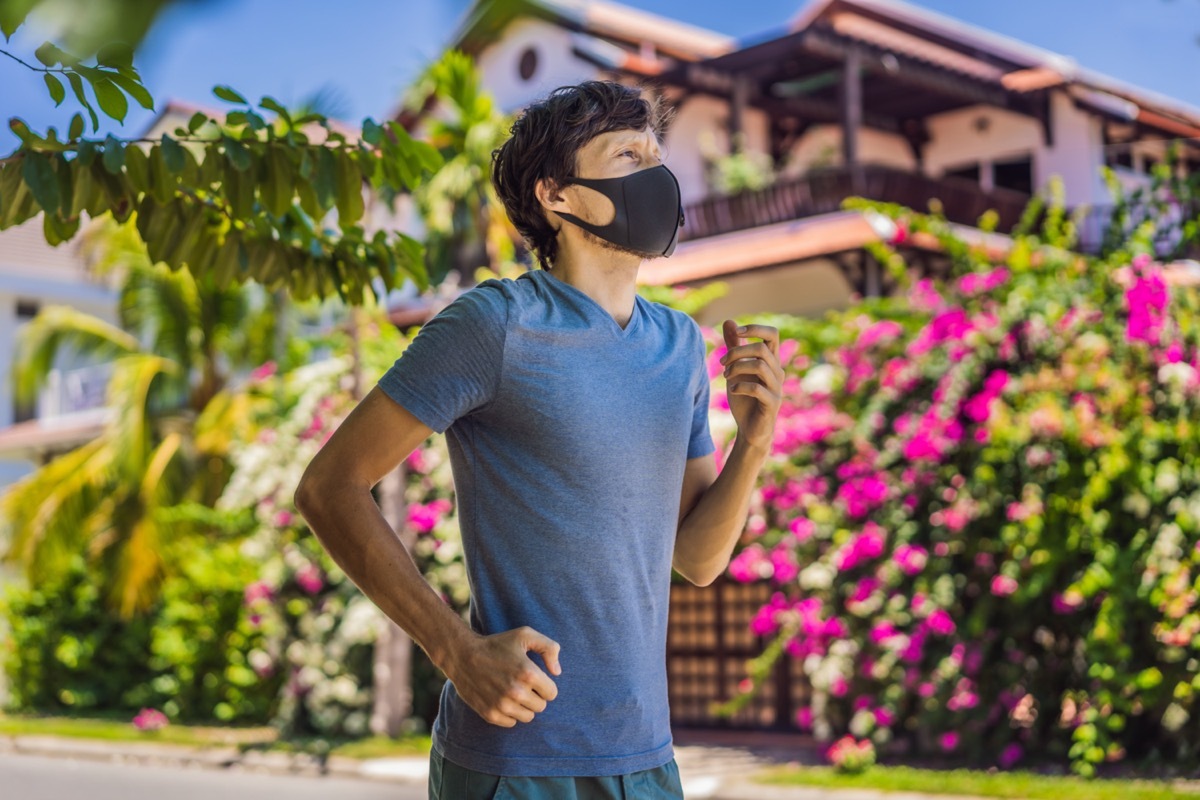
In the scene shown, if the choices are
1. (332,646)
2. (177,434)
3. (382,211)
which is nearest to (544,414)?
(332,646)

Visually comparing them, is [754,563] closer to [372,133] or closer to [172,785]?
[172,785]

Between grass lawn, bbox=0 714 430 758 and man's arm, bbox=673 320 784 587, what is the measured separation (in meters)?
9.84

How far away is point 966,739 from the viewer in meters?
9.70

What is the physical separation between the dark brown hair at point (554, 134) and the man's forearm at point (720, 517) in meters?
0.43

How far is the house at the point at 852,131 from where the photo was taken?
16.5 m

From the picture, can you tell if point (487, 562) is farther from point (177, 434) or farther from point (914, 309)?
point (177, 434)

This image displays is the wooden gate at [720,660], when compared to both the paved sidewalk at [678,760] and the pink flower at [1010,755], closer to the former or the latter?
the paved sidewalk at [678,760]

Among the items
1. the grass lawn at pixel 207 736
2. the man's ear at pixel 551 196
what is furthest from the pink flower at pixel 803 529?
the man's ear at pixel 551 196

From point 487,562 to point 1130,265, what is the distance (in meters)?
7.96

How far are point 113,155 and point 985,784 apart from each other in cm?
740

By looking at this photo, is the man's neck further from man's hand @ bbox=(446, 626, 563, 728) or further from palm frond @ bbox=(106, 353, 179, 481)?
palm frond @ bbox=(106, 353, 179, 481)

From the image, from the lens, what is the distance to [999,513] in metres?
9.38

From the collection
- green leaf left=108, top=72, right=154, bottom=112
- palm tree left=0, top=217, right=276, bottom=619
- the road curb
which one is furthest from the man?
palm tree left=0, top=217, right=276, bottom=619

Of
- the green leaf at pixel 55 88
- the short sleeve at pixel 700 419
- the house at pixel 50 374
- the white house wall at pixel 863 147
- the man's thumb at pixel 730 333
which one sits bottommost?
the short sleeve at pixel 700 419
